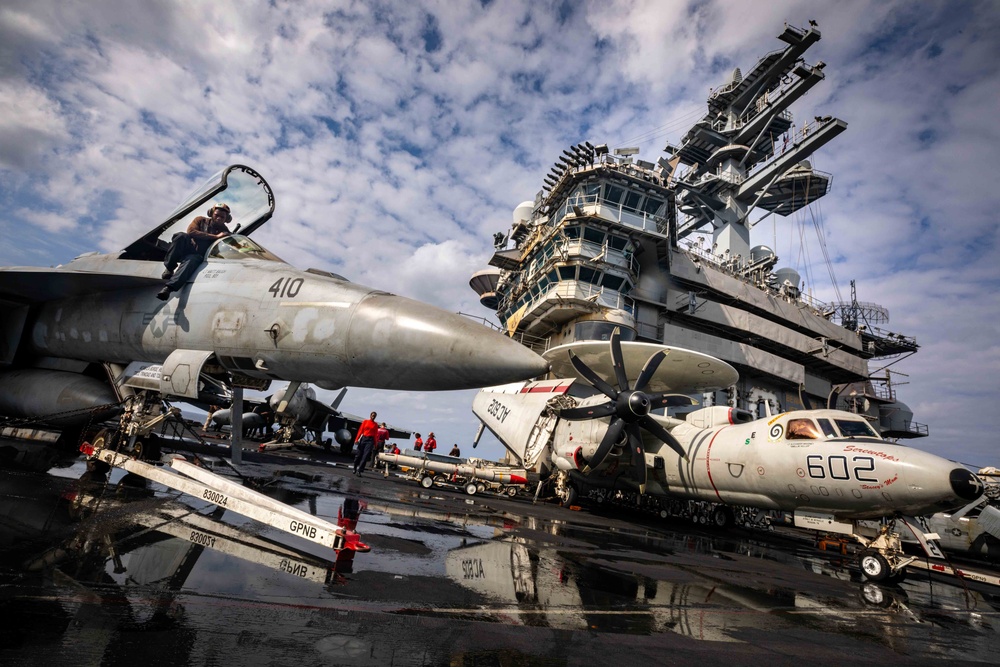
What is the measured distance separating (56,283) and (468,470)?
11397 mm

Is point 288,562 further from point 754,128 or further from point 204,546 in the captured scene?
point 754,128

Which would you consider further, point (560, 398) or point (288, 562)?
point (560, 398)

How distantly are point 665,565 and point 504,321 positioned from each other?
1356 inches

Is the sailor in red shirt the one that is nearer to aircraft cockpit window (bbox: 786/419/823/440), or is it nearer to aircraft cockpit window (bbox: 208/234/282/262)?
aircraft cockpit window (bbox: 208/234/282/262)

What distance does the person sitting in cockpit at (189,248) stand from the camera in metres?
7.16

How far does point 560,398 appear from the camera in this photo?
16.2m

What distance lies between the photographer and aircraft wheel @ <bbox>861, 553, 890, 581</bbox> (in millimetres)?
8648

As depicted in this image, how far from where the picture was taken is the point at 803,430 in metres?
11.0

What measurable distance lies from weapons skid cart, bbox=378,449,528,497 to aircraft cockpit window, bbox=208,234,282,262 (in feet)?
33.5

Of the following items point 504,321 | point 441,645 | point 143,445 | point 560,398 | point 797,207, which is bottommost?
point 441,645

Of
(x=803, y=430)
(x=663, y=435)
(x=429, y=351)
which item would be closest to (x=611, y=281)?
(x=663, y=435)

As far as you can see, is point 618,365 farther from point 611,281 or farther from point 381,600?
point 611,281

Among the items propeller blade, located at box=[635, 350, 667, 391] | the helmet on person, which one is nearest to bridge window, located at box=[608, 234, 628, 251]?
propeller blade, located at box=[635, 350, 667, 391]

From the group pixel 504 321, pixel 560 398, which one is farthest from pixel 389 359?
pixel 504 321
